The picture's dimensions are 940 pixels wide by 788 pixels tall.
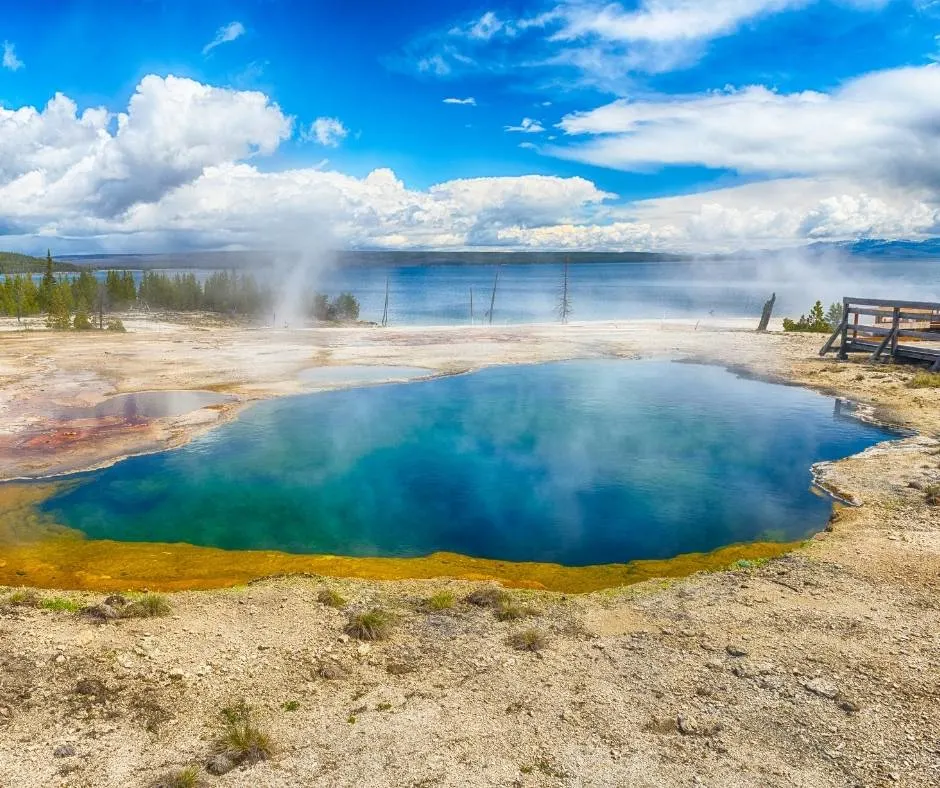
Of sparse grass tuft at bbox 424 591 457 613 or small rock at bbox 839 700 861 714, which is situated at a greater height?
small rock at bbox 839 700 861 714

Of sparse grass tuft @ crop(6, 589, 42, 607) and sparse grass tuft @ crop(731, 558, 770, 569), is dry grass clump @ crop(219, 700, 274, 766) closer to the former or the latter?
sparse grass tuft @ crop(6, 589, 42, 607)

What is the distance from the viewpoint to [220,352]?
1423 inches

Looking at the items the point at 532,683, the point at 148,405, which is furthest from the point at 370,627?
the point at 148,405

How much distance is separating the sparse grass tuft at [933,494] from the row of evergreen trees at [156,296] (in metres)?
64.7

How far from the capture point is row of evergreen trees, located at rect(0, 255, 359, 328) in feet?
241

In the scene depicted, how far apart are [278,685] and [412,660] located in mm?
1493

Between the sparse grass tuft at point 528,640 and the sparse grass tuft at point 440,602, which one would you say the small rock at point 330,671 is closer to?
the sparse grass tuft at point 440,602

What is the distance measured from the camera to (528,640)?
8367 mm

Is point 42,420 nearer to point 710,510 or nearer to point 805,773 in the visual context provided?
point 710,510

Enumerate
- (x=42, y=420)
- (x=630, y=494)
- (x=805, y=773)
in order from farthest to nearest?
(x=42, y=420), (x=630, y=494), (x=805, y=773)

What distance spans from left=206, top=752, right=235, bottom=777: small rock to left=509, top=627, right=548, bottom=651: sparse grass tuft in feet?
11.2

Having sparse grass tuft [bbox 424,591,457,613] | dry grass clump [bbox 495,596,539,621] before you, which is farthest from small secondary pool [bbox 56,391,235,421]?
dry grass clump [bbox 495,596,539,621]

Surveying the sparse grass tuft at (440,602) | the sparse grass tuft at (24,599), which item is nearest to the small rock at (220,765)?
the sparse grass tuft at (440,602)

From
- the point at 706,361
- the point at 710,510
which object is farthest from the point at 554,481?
the point at 706,361
